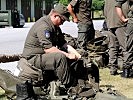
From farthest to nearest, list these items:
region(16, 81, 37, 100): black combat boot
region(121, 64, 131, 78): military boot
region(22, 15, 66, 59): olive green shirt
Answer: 1. region(121, 64, 131, 78): military boot
2. region(22, 15, 66, 59): olive green shirt
3. region(16, 81, 37, 100): black combat boot

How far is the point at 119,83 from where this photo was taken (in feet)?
31.3

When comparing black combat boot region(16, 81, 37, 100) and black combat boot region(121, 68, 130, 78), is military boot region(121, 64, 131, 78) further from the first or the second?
black combat boot region(16, 81, 37, 100)

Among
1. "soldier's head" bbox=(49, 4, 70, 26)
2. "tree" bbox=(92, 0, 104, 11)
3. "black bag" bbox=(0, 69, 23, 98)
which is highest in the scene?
"soldier's head" bbox=(49, 4, 70, 26)

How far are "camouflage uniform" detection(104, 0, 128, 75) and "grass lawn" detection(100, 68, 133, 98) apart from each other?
0.26 meters

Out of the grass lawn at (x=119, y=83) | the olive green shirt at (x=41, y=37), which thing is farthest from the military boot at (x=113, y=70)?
the olive green shirt at (x=41, y=37)

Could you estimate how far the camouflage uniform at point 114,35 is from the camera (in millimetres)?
10422

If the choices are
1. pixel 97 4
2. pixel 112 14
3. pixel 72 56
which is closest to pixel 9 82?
pixel 72 56

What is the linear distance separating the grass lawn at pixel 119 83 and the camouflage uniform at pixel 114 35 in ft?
0.85

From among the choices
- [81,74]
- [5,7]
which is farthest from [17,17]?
[81,74]

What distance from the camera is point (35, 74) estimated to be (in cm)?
714

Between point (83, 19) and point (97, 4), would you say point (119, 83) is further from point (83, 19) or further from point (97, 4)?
point (97, 4)

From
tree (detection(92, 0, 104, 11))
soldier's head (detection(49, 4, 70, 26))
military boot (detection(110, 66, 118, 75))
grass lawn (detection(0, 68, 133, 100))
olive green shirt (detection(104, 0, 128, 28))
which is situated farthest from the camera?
tree (detection(92, 0, 104, 11))

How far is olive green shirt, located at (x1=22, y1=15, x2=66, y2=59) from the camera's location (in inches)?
275

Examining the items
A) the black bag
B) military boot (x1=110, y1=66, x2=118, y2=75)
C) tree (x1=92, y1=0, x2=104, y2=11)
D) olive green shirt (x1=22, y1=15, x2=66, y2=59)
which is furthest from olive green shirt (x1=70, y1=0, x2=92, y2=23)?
tree (x1=92, y1=0, x2=104, y2=11)
